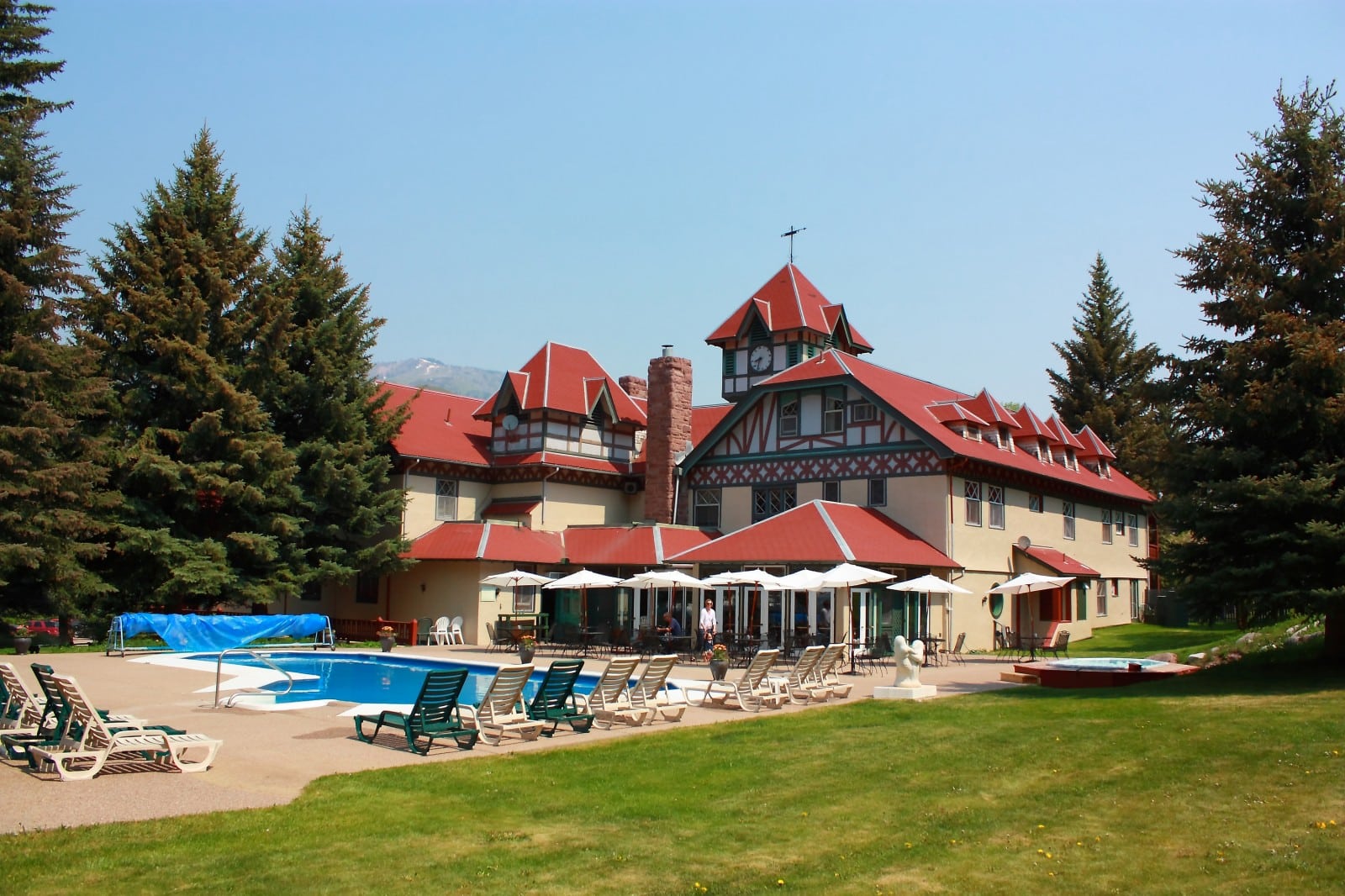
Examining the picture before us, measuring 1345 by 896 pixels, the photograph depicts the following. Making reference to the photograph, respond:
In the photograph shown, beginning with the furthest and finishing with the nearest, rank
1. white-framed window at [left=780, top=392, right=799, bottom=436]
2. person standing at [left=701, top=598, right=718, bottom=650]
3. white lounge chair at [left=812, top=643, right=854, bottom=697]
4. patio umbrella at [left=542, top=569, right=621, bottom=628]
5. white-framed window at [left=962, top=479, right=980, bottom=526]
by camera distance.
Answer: white-framed window at [left=780, top=392, right=799, bottom=436] → white-framed window at [left=962, top=479, right=980, bottom=526] → patio umbrella at [left=542, top=569, right=621, bottom=628] → person standing at [left=701, top=598, right=718, bottom=650] → white lounge chair at [left=812, top=643, right=854, bottom=697]

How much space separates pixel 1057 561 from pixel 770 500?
31.3ft

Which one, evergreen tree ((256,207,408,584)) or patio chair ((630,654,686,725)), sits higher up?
evergreen tree ((256,207,408,584))

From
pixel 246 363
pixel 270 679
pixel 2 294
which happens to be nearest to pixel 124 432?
pixel 246 363

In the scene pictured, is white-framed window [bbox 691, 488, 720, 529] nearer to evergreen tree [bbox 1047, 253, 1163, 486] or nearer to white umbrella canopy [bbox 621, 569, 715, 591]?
white umbrella canopy [bbox 621, 569, 715, 591]

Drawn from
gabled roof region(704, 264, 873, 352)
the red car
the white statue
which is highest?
gabled roof region(704, 264, 873, 352)

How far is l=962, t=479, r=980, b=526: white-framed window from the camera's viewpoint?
33.8 meters

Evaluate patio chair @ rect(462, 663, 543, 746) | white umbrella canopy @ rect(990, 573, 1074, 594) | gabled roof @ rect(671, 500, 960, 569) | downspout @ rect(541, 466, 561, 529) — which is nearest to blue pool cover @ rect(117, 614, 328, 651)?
downspout @ rect(541, 466, 561, 529)

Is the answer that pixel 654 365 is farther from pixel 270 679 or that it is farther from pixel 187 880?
pixel 187 880

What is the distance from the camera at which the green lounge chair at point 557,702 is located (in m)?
14.8

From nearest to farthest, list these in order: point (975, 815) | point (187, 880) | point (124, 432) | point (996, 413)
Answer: point (187, 880) → point (975, 815) → point (124, 432) → point (996, 413)

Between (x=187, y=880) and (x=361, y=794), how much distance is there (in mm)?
3086

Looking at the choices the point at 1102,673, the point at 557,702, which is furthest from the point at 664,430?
the point at 557,702

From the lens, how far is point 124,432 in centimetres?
3216

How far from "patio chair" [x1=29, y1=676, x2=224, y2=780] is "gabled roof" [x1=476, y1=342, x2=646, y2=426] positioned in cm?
2689
